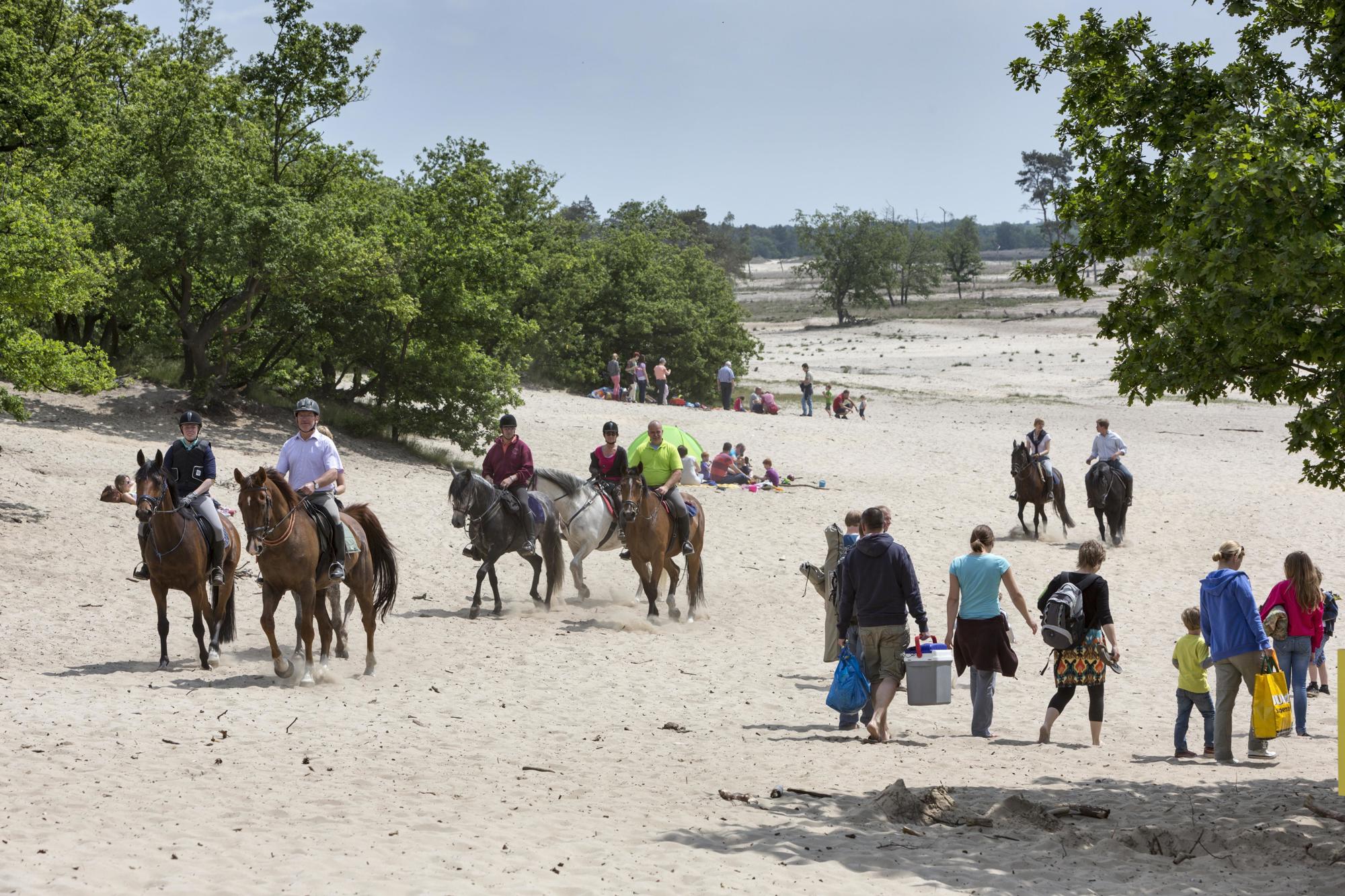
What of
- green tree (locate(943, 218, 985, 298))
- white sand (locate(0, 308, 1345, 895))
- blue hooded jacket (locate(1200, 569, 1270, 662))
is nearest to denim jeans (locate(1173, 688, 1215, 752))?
white sand (locate(0, 308, 1345, 895))

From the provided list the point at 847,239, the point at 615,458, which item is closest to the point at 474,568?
the point at 615,458

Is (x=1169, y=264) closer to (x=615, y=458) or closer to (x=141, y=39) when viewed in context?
(x=615, y=458)

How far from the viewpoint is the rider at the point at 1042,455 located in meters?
23.1

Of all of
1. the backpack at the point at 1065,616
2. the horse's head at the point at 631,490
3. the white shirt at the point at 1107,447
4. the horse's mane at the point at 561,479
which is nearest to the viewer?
the backpack at the point at 1065,616

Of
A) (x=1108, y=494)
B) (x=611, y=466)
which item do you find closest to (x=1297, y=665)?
(x=611, y=466)

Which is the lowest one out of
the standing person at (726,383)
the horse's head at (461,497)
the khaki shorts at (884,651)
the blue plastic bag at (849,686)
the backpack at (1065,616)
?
the blue plastic bag at (849,686)

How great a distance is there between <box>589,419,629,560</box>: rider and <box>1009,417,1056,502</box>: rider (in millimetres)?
9658

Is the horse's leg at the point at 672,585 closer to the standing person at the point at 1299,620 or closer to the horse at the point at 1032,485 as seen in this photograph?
the standing person at the point at 1299,620

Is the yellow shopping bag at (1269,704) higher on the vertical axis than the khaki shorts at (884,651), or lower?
lower

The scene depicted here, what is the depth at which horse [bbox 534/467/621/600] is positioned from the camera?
1736cm

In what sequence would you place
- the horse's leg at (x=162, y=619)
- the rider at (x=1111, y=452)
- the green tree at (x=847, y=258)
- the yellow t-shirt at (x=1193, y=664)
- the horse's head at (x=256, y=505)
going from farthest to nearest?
1. the green tree at (x=847, y=258)
2. the rider at (x=1111, y=452)
3. the horse's leg at (x=162, y=619)
4. the horse's head at (x=256, y=505)
5. the yellow t-shirt at (x=1193, y=664)

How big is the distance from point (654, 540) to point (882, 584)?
6044 mm

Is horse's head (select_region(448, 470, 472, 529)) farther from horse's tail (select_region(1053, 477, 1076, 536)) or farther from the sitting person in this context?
the sitting person

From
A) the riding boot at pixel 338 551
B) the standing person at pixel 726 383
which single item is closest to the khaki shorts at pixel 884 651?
the riding boot at pixel 338 551
